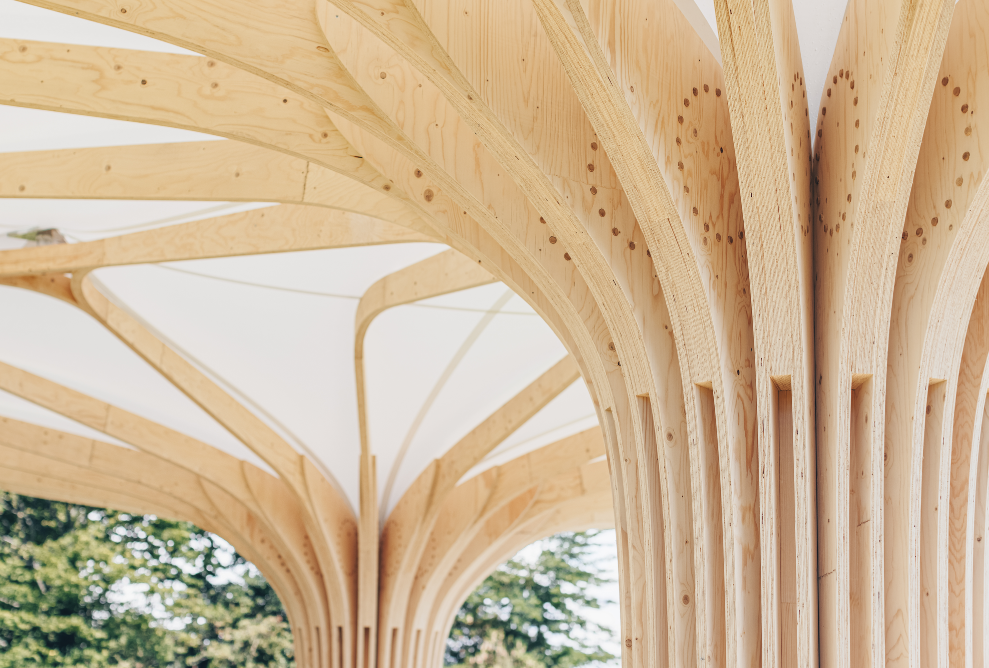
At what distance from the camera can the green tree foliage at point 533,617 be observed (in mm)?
20188

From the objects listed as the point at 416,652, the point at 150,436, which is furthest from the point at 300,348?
the point at 416,652

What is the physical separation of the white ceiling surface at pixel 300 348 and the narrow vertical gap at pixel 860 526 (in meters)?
5.56

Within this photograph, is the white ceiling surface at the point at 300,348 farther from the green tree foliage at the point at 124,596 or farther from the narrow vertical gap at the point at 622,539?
the green tree foliage at the point at 124,596

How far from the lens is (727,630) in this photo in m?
4.13

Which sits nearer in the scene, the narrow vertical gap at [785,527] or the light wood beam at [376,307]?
the narrow vertical gap at [785,527]

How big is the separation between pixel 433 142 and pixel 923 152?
218 cm

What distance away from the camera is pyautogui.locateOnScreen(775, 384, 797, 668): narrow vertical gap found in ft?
13.4

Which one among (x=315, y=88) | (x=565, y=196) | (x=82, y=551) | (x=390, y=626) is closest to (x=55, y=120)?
(x=315, y=88)

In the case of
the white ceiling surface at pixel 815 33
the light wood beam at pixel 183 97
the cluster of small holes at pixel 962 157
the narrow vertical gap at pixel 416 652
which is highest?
the light wood beam at pixel 183 97

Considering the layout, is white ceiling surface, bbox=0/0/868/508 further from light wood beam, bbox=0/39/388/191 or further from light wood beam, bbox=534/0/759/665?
light wood beam, bbox=534/0/759/665

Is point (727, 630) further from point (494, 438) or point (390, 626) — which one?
point (390, 626)

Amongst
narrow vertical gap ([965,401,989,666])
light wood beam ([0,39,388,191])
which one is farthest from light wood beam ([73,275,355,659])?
narrow vertical gap ([965,401,989,666])

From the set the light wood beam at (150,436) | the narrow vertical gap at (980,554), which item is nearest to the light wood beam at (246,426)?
the light wood beam at (150,436)

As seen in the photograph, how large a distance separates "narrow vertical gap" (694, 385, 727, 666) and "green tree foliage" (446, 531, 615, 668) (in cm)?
1651
